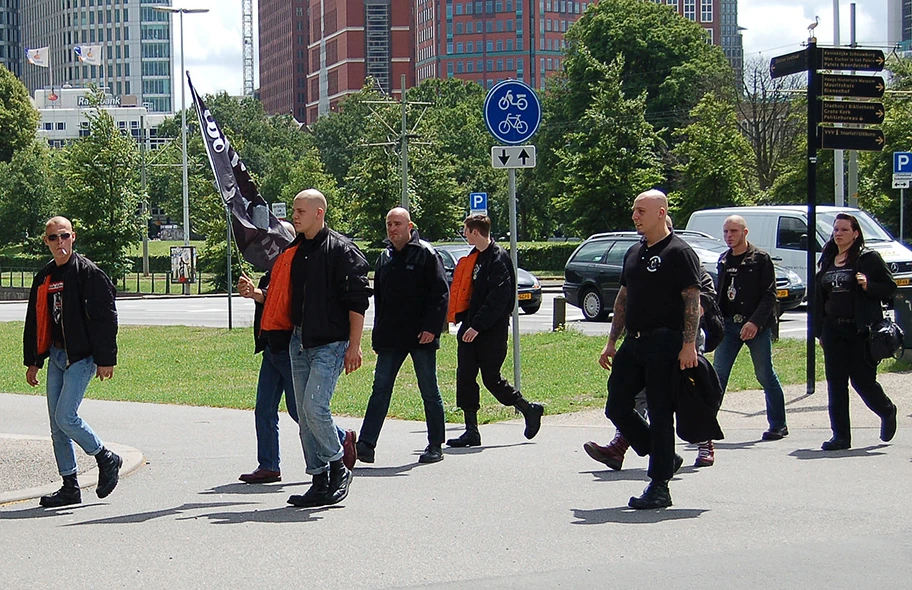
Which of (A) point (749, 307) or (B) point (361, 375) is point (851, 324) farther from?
(B) point (361, 375)

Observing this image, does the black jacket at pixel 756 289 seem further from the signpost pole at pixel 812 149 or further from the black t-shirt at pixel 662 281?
the signpost pole at pixel 812 149

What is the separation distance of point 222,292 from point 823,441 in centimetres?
3913

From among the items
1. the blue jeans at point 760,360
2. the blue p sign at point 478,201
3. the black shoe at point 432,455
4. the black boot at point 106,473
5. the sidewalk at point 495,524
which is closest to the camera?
the sidewalk at point 495,524

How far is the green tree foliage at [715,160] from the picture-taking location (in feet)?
154

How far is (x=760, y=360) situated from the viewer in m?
10.1

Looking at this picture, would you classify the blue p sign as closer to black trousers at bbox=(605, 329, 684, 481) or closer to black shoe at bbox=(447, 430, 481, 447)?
black shoe at bbox=(447, 430, 481, 447)

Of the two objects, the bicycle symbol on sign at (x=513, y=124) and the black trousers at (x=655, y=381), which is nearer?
the black trousers at (x=655, y=381)

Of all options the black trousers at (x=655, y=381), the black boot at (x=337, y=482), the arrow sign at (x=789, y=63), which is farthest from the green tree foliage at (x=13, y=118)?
the black trousers at (x=655, y=381)

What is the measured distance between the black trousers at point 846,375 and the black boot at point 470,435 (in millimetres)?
2728

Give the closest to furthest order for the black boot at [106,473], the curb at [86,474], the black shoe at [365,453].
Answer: the black boot at [106,473] < the curb at [86,474] < the black shoe at [365,453]

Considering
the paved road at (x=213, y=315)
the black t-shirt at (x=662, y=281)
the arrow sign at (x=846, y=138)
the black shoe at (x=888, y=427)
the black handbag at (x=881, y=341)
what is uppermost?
the arrow sign at (x=846, y=138)

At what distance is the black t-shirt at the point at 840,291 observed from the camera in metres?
9.53

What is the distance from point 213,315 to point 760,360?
23369 mm

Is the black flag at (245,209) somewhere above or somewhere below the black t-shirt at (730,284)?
above
